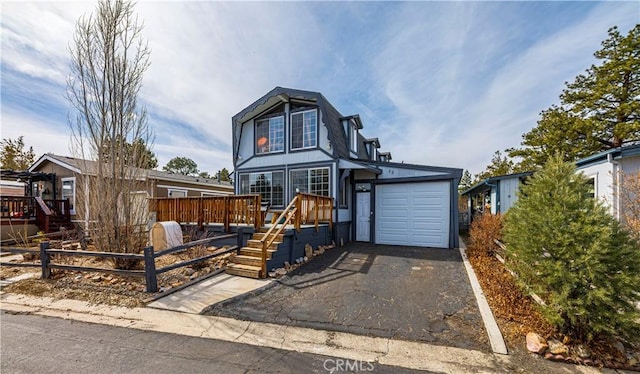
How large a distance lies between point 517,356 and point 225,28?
9415mm

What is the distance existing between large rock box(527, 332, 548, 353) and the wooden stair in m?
4.75

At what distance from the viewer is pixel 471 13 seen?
22.0 ft

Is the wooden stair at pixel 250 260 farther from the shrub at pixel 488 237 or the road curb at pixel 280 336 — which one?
Result: the shrub at pixel 488 237

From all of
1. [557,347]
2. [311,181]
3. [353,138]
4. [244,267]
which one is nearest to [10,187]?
[311,181]

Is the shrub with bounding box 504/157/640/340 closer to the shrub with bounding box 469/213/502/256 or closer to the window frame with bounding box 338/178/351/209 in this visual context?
the shrub with bounding box 469/213/502/256

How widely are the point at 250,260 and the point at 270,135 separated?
21.4ft

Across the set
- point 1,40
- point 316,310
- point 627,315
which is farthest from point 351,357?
point 1,40

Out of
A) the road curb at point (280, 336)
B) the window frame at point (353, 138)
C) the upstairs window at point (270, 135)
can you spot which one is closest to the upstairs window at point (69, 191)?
the upstairs window at point (270, 135)

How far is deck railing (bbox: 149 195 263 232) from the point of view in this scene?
7691 millimetres

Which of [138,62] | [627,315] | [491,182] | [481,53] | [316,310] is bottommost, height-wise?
[316,310]

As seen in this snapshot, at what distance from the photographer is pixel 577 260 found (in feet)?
9.53

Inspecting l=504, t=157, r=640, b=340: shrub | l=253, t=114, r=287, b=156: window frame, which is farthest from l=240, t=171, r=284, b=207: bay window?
l=504, t=157, r=640, b=340: shrub

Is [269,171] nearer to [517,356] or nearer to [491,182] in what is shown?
[517,356]

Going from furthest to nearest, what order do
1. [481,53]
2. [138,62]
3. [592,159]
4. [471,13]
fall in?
[481,53] < [592,159] < [471,13] < [138,62]
